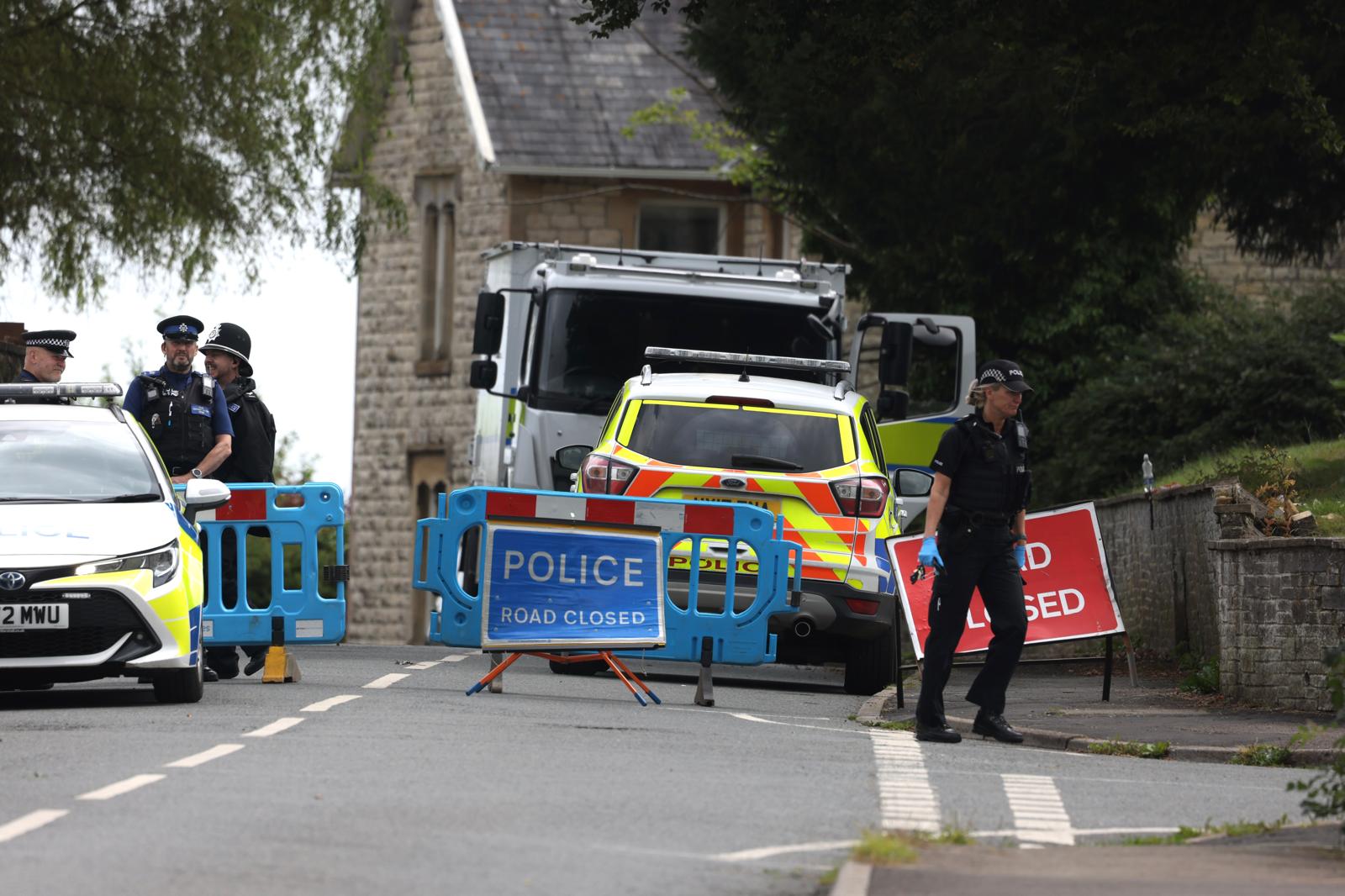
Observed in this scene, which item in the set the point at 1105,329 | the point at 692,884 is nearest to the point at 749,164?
the point at 1105,329

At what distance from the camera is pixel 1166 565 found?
18469 mm

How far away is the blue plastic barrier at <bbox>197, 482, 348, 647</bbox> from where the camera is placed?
15.0 meters

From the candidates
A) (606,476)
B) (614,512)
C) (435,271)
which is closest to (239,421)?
(606,476)

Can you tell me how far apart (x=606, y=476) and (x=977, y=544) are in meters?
4.15

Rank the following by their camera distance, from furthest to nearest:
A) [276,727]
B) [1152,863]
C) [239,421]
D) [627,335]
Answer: [627,335], [239,421], [276,727], [1152,863]

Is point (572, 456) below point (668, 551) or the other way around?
the other way around

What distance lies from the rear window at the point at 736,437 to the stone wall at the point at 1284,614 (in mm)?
2919

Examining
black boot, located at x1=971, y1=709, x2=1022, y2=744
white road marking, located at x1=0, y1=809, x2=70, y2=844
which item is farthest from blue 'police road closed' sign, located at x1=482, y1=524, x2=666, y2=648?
white road marking, located at x1=0, y1=809, x2=70, y2=844

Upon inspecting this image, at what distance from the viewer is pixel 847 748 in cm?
1186

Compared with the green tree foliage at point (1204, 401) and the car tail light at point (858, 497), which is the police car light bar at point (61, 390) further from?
the green tree foliage at point (1204, 401)

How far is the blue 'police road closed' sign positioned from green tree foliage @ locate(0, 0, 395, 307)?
11.0 metres

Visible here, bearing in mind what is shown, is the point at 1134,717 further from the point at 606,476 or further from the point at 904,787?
the point at 904,787

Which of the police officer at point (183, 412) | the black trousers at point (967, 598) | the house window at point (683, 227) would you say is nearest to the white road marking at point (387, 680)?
the police officer at point (183, 412)

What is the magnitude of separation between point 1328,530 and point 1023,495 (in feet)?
13.5
